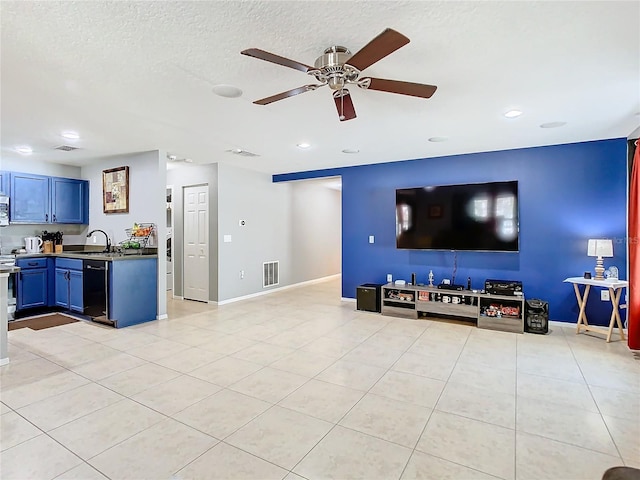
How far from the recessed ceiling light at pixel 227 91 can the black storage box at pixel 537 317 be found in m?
4.26

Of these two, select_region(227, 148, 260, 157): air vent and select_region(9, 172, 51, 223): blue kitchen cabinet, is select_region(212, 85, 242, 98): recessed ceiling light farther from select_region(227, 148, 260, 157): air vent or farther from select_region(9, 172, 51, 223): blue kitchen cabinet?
select_region(9, 172, 51, 223): blue kitchen cabinet

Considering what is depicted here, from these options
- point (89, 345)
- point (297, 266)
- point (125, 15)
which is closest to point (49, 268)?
point (89, 345)

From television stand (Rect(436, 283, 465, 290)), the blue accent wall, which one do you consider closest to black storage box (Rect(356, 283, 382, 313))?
the blue accent wall

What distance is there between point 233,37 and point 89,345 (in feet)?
12.0

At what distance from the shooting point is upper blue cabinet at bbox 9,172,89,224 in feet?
17.6

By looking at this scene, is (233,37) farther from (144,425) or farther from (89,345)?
(89,345)

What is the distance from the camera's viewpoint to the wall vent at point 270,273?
22.8 ft

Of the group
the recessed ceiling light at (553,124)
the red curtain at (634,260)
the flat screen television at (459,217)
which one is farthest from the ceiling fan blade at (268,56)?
the red curtain at (634,260)

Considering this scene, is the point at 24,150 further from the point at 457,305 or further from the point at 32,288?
the point at 457,305

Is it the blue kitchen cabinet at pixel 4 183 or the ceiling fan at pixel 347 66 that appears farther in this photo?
the blue kitchen cabinet at pixel 4 183

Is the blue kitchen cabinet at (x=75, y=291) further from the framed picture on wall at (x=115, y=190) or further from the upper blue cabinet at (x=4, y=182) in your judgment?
the upper blue cabinet at (x=4, y=182)

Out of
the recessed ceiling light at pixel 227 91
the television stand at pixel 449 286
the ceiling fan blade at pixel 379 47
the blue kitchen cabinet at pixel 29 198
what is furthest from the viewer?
the blue kitchen cabinet at pixel 29 198

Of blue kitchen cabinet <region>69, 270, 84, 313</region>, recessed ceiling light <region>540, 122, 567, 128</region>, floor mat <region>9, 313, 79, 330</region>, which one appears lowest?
floor mat <region>9, 313, 79, 330</region>

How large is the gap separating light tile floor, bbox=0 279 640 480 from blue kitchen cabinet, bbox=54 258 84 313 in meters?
0.79
